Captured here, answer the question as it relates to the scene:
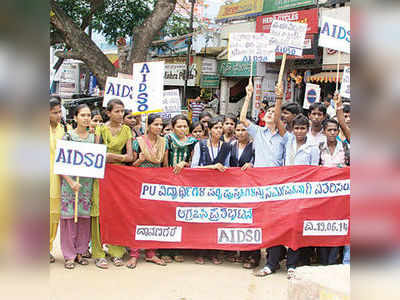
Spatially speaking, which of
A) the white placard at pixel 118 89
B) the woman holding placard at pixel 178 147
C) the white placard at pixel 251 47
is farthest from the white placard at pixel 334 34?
the white placard at pixel 118 89

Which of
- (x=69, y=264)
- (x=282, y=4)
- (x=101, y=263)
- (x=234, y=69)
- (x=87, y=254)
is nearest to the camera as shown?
(x=69, y=264)

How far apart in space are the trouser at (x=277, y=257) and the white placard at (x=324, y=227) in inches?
10.7

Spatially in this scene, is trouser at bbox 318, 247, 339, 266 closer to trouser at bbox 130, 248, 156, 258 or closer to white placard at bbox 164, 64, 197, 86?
trouser at bbox 130, 248, 156, 258

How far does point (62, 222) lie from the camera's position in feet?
18.7

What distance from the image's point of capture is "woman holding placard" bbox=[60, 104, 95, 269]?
221 inches

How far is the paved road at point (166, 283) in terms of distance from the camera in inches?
194

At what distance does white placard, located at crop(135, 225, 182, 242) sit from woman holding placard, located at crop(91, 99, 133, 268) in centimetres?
39

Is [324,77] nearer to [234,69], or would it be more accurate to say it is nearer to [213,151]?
[234,69]

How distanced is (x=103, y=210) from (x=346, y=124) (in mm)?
2970

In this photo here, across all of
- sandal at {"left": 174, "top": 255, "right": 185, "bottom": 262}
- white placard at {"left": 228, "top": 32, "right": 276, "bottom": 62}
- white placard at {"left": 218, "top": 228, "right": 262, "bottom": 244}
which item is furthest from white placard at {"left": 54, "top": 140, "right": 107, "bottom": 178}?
white placard at {"left": 228, "top": 32, "right": 276, "bottom": 62}

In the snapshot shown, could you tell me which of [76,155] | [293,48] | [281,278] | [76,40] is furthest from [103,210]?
[76,40]

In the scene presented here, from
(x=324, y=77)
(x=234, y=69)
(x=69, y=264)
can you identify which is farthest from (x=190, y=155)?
(x=234, y=69)

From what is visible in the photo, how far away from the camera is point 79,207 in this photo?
18.8 ft

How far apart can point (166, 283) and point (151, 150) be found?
5.18 feet
